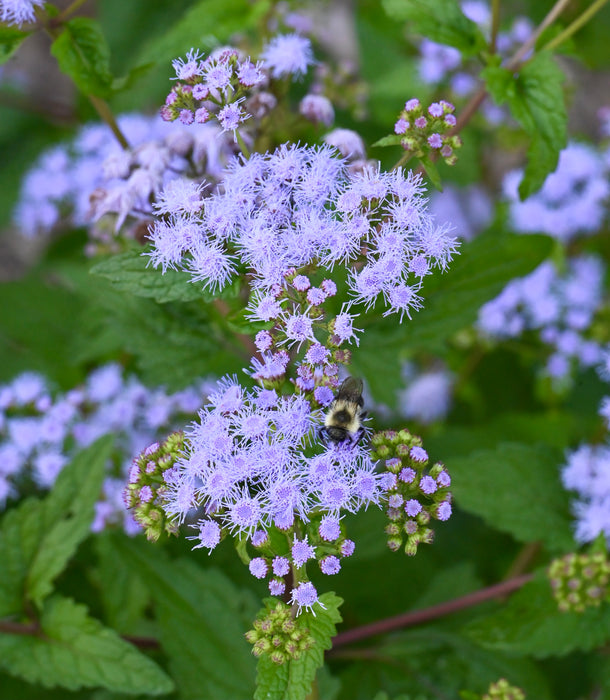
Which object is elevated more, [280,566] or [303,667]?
[280,566]

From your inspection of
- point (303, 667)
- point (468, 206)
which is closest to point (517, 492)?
point (303, 667)

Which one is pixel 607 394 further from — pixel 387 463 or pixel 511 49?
pixel 387 463

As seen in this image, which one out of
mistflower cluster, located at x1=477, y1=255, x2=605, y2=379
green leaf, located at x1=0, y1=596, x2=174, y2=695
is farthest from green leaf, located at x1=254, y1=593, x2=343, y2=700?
mistflower cluster, located at x1=477, y1=255, x2=605, y2=379

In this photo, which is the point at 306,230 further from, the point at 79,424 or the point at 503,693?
the point at 79,424

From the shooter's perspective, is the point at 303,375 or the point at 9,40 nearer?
the point at 303,375

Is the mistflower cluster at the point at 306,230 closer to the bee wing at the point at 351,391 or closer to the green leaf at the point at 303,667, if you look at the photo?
the bee wing at the point at 351,391

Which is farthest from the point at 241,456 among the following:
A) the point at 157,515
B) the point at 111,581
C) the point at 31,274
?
the point at 31,274

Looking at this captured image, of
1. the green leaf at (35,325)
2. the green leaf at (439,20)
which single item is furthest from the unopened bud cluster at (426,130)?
the green leaf at (35,325)
